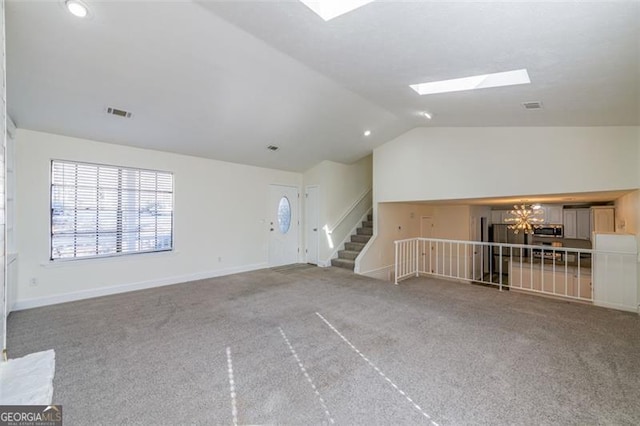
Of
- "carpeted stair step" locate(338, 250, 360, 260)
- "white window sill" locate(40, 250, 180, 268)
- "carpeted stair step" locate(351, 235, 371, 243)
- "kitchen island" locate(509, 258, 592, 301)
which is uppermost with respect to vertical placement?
"carpeted stair step" locate(351, 235, 371, 243)

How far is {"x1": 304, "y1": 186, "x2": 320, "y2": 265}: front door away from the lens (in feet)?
23.2

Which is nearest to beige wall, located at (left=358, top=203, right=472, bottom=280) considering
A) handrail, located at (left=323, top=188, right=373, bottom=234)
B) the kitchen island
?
handrail, located at (left=323, top=188, right=373, bottom=234)

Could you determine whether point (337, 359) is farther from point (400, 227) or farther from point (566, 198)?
point (566, 198)

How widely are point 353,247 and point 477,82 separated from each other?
484 cm

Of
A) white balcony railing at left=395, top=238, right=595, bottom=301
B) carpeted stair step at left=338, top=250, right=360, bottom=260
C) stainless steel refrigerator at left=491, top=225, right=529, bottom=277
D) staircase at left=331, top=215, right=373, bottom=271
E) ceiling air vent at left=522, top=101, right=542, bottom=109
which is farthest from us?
stainless steel refrigerator at left=491, top=225, right=529, bottom=277

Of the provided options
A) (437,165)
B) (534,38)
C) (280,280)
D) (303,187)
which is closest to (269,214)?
(303,187)

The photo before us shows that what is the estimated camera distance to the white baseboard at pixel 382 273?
633cm

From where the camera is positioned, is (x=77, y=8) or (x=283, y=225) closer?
(x=77, y=8)

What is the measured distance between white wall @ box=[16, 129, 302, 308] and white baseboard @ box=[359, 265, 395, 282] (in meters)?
2.60

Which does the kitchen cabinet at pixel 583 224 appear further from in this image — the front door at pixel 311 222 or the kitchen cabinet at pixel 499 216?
the front door at pixel 311 222

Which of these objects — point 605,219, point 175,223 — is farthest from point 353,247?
point 605,219

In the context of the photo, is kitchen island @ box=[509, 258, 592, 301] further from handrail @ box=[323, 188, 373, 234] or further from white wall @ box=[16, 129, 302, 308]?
white wall @ box=[16, 129, 302, 308]

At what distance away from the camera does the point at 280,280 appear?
550 centimetres

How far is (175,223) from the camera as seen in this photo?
521 cm
